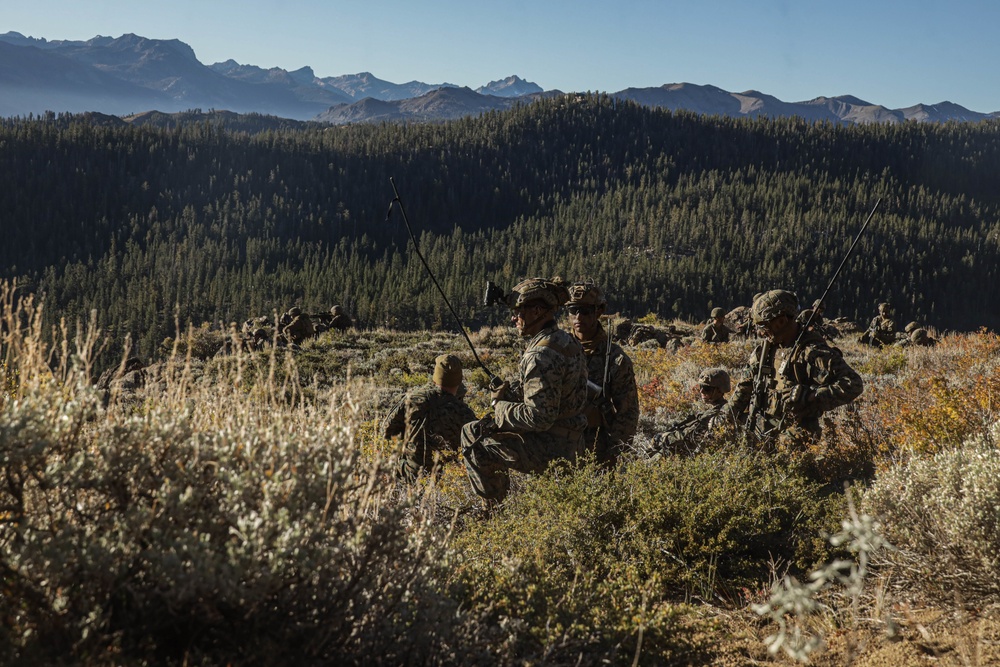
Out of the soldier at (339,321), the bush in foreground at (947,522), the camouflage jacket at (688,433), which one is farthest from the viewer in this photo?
the soldier at (339,321)

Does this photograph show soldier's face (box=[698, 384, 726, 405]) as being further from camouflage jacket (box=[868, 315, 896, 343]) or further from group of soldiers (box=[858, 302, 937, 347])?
camouflage jacket (box=[868, 315, 896, 343])

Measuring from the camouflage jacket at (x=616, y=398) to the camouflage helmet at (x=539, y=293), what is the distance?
120 cm

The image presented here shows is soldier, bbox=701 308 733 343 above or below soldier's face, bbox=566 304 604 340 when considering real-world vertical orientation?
below

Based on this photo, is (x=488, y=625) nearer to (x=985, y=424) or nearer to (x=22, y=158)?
(x=985, y=424)

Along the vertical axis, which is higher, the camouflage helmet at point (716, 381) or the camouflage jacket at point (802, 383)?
the camouflage jacket at point (802, 383)

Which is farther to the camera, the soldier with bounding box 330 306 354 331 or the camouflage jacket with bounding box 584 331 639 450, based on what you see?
the soldier with bounding box 330 306 354 331

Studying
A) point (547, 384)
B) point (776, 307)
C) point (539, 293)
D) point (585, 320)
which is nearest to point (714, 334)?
point (776, 307)

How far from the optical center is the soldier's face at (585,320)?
5797mm

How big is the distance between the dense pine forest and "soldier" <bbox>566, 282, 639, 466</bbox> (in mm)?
64762

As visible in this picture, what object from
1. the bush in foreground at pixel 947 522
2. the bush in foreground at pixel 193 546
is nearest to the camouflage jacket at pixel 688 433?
the bush in foreground at pixel 947 522

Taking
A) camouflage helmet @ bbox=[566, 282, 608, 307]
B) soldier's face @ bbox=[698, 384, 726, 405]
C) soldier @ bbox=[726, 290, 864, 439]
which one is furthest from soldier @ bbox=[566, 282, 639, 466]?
soldier's face @ bbox=[698, 384, 726, 405]

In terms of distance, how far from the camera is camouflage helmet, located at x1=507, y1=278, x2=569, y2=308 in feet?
15.1

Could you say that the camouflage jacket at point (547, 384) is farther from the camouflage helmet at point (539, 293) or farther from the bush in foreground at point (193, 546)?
the bush in foreground at point (193, 546)

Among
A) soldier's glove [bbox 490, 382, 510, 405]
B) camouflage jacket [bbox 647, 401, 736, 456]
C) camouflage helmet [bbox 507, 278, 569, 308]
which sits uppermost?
camouflage helmet [bbox 507, 278, 569, 308]
